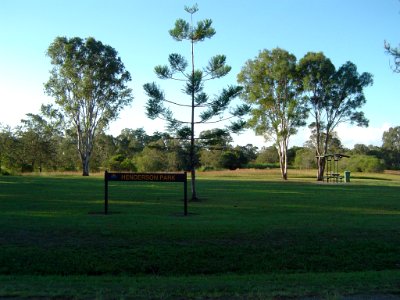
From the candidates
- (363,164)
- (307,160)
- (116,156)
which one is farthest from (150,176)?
(307,160)

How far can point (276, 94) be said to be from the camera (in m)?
53.6

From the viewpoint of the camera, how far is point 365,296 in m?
6.40

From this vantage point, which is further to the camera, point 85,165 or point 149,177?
point 85,165

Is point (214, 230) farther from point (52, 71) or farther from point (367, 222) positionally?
point (52, 71)

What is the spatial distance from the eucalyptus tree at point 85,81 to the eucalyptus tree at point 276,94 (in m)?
18.3

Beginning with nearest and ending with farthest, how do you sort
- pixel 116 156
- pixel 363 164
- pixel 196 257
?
pixel 196 257 < pixel 116 156 < pixel 363 164

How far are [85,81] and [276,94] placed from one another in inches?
916

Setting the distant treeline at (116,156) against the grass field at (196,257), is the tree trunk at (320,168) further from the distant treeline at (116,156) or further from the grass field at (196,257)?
the grass field at (196,257)

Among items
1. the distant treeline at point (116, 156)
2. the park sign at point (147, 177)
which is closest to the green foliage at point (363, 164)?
the distant treeline at point (116, 156)

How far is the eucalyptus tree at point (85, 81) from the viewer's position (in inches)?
2328

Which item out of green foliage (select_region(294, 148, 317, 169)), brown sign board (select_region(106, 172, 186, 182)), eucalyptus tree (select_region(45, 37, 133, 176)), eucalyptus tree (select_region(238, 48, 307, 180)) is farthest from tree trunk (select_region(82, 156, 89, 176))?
brown sign board (select_region(106, 172, 186, 182))

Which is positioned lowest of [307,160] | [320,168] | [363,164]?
[320,168]

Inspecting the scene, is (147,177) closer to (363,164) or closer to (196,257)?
(196,257)

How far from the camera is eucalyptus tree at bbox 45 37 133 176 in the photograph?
59.1m
